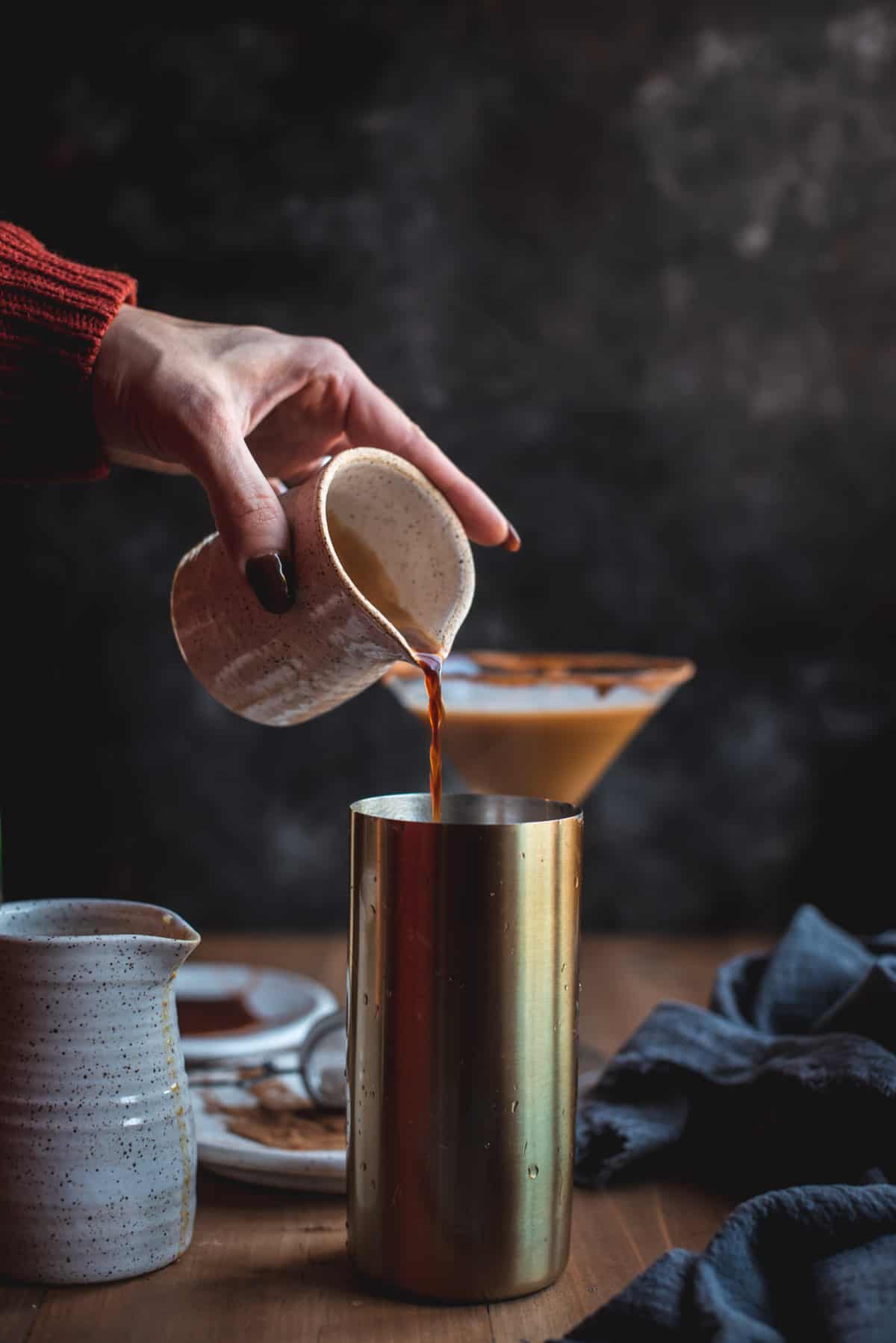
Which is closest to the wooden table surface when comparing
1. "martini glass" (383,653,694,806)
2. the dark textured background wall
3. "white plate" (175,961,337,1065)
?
"white plate" (175,961,337,1065)

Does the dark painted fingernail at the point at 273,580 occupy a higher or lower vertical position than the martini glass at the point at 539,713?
higher

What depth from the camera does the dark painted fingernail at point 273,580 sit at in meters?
0.77

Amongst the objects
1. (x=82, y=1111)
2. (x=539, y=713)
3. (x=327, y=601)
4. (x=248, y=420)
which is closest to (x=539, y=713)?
(x=539, y=713)

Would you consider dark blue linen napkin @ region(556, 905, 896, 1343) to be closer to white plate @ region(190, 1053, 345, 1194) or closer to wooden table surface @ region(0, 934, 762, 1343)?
wooden table surface @ region(0, 934, 762, 1343)

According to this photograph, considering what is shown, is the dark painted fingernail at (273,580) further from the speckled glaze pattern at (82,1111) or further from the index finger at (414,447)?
the index finger at (414,447)

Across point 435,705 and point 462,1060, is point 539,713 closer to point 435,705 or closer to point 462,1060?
point 435,705

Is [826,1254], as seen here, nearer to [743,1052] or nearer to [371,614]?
[743,1052]

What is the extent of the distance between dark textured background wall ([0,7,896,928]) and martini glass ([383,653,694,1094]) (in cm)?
65

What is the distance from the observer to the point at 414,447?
112cm

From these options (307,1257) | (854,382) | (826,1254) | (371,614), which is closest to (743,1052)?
(826,1254)

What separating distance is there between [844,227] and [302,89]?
2.78 ft

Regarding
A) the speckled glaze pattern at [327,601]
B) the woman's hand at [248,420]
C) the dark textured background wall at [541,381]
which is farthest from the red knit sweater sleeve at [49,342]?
the dark textured background wall at [541,381]

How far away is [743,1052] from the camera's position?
99cm

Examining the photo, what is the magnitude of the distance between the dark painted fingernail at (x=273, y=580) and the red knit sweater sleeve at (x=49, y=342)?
28 cm
